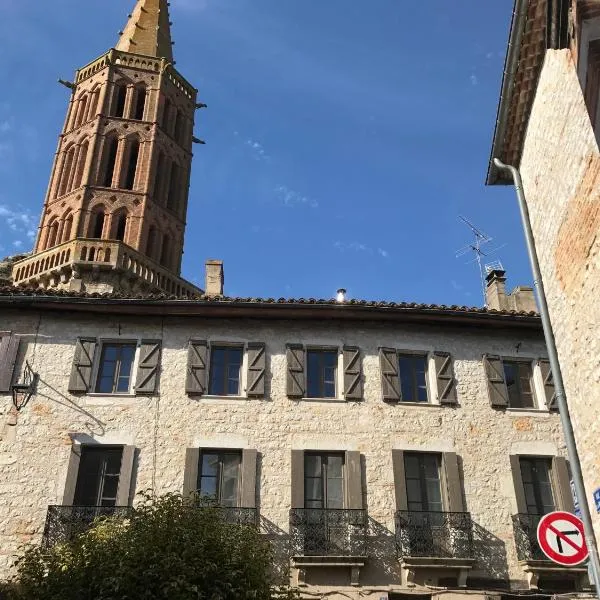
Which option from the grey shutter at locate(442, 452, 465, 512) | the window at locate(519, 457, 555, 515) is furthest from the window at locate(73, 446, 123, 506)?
the window at locate(519, 457, 555, 515)

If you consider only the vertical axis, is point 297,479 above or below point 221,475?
below

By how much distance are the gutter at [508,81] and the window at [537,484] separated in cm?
650

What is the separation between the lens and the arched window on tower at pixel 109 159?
38750 mm

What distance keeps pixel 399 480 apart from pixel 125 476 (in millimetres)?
5864

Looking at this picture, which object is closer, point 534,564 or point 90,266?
point 534,564

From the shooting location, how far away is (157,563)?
425 inches

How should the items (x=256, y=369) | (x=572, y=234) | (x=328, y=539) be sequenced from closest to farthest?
1. (x=572, y=234)
2. (x=328, y=539)
3. (x=256, y=369)

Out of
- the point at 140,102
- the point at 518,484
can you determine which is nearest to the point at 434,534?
the point at 518,484

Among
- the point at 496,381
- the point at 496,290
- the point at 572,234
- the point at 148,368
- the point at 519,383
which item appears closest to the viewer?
the point at 572,234

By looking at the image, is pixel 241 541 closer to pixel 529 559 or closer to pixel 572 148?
pixel 529 559

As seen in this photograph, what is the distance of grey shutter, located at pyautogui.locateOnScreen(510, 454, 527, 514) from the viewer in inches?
587

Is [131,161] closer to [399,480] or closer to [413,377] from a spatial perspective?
[413,377]

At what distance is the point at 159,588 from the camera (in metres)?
10.7

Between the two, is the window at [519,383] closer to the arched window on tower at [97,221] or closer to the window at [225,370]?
the window at [225,370]
